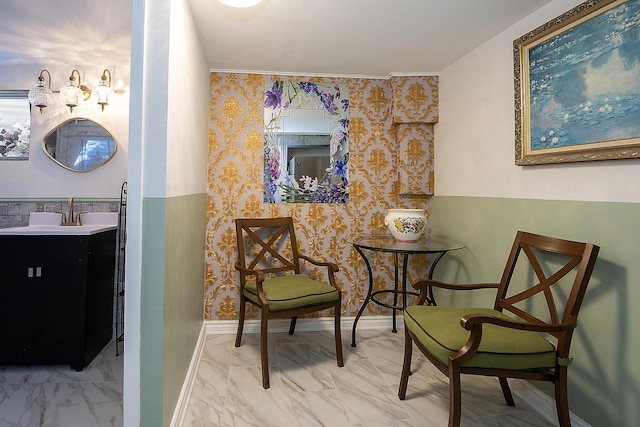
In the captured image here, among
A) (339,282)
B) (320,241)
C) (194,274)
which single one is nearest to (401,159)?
(320,241)

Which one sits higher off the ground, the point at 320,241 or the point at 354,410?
the point at 320,241

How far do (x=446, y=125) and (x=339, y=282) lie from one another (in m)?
1.56

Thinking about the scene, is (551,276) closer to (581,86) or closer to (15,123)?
(581,86)

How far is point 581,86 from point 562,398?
54.8 inches

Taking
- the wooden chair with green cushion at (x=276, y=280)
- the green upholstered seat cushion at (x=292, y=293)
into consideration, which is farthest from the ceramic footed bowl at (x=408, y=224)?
the green upholstered seat cushion at (x=292, y=293)

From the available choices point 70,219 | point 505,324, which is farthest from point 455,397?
point 70,219

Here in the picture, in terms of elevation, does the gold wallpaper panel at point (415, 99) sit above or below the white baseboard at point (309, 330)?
above

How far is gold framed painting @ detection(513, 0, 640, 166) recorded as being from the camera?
1.47 meters

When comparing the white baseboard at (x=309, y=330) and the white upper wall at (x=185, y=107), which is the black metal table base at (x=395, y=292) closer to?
the white baseboard at (x=309, y=330)

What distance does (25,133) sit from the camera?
285 cm

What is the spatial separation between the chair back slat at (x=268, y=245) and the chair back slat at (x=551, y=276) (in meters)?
1.53

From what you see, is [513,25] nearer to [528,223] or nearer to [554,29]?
[554,29]

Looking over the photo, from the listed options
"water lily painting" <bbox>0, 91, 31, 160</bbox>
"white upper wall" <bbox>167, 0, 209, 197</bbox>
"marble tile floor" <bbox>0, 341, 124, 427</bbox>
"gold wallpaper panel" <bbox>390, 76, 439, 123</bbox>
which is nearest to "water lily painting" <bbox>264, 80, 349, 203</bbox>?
"gold wallpaper panel" <bbox>390, 76, 439, 123</bbox>

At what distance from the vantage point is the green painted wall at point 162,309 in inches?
57.1
